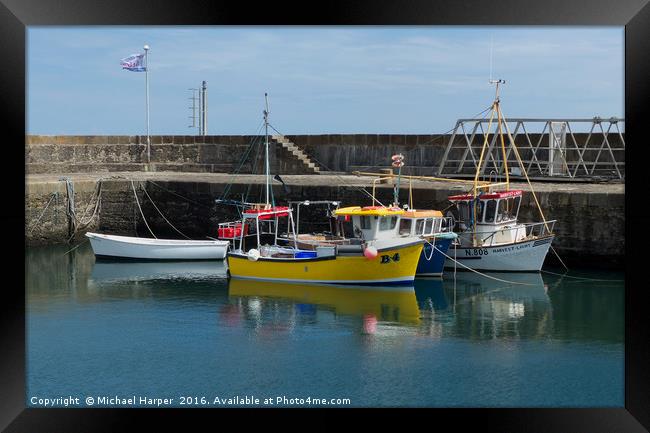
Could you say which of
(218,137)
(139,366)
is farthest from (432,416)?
(218,137)

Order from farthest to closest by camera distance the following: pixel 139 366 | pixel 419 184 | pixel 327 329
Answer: pixel 419 184 < pixel 327 329 < pixel 139 366

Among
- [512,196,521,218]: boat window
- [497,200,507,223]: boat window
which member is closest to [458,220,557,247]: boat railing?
[497,200,507,223]: boat window

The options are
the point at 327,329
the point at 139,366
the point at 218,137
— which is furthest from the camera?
the point at 218,137

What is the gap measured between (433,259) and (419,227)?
73 centimetres

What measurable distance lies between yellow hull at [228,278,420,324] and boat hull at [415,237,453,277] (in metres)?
1.05

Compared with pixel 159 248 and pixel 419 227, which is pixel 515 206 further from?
pixel 159 248

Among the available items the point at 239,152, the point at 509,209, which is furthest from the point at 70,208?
the point at 509,209

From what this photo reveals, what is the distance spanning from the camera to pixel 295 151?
2494cm

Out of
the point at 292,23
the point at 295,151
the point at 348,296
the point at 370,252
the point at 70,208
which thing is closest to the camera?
the point at 292,23

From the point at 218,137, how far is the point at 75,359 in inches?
586

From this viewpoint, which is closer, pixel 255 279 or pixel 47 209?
pixel 255 279

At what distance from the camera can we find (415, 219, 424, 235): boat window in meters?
16.8

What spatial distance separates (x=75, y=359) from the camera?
11453 millimetres
